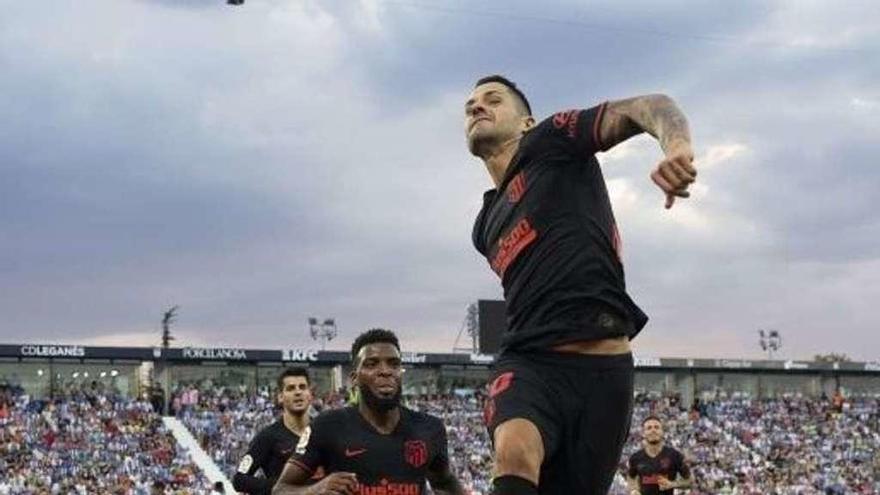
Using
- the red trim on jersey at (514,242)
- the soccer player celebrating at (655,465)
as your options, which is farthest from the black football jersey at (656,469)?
the red trim on jersey at (514,242)

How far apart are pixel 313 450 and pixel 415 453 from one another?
2.11 ft

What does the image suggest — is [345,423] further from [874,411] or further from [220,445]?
[874,411]

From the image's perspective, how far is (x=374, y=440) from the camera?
296 inches

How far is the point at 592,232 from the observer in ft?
15.8

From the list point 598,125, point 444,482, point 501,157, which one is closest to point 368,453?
point 444,482

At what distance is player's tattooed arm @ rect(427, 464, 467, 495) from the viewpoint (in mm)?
7832

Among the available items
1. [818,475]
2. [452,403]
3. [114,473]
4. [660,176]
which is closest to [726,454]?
[818,475]

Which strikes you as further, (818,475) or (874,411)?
(874,411)

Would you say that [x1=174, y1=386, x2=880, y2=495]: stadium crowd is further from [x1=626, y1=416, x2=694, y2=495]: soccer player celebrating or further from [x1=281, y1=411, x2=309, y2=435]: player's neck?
[x1=281, y1=411, x2=309, y2=435]: player's neck

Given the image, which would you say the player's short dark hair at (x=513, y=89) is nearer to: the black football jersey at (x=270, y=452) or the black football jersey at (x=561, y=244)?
the black football jersey at (x=561, y=244)

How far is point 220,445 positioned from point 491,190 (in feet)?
120

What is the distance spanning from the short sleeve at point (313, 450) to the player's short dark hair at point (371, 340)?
0.49 metres

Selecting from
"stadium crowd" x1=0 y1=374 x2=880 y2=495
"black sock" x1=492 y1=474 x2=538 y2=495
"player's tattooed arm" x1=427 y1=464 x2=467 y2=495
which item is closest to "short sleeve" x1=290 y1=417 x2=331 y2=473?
"player's tattooed arm" x1=427 y1=464 x2=467 y2=495

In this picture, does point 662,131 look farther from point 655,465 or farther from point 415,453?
point 655,465
